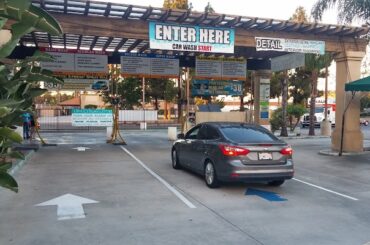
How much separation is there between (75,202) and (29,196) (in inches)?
47.9

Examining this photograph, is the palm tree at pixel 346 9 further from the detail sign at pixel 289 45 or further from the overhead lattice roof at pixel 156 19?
the detail sign at pixel 289 45

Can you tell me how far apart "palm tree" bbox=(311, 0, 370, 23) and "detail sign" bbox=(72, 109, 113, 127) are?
11.1 meters

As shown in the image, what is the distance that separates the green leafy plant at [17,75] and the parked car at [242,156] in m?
5.99

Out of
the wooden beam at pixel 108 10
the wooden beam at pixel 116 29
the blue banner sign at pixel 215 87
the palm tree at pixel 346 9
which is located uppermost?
the palm tree at pixel 346 9

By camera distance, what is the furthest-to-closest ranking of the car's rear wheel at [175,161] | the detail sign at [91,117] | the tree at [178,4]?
the tree at [178,4]
the detail sign at [91,117]
the car's rear wheel at [175,161]

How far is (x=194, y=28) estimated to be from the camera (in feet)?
46.9

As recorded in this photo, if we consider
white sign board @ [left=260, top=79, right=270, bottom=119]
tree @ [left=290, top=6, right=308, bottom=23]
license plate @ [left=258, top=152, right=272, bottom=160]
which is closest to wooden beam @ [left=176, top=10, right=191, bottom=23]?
license plate @ [left=258, top=152, right=272, bottom=160]

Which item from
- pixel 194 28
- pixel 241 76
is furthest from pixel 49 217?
pixel 241 76

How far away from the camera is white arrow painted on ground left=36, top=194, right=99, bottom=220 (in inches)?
263

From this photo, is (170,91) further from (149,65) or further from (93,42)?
(93,42)

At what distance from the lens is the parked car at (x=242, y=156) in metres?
8.27

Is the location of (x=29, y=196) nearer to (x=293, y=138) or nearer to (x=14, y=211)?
(x=14, y=211)

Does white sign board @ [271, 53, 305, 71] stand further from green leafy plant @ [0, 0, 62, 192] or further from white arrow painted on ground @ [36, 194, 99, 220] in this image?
green leafy plant @ [0, 0, 62, 192]

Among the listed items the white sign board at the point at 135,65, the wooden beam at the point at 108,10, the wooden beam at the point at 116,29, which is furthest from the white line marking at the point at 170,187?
the white sign board at the point at 135,65
